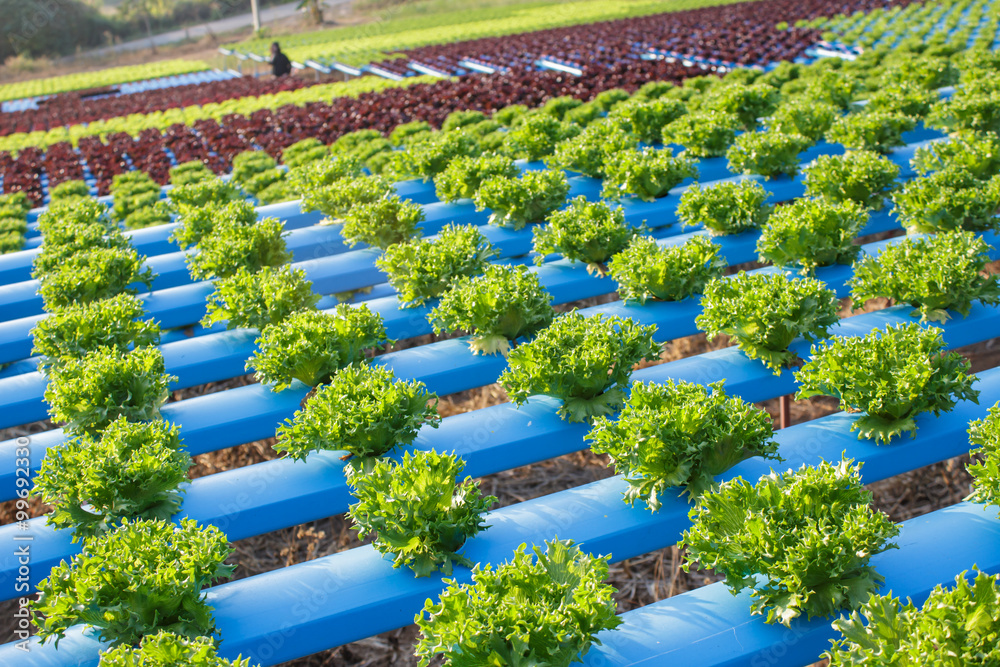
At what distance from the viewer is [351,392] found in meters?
3.96

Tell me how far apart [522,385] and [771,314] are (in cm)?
161

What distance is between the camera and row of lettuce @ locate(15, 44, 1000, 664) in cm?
301

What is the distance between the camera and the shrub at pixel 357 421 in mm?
3832

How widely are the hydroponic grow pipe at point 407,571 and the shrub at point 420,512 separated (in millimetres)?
90

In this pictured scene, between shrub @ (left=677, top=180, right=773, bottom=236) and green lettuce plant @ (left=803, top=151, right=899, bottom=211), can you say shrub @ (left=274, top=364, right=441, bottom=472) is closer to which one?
shrub @ (left=677, top=180, right=773, bottom=236)

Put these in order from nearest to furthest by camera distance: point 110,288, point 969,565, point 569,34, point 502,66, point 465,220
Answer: point 969,565, point 110,288, point 465,220, point 502,66, point 569,34

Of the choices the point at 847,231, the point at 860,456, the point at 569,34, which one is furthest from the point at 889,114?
the point at 569,34

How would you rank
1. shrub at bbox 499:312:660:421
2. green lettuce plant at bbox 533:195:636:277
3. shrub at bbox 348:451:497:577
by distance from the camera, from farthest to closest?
green lettuce plant at bbox 533:195:636:277
shrub at bbox 499:312:660:421
shrub at bbox 348:451:497:577

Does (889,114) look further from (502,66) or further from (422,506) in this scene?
(502,66)

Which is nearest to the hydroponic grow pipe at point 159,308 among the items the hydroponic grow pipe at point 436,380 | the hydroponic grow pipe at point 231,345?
the hydroponic grow pipe at point 231,345

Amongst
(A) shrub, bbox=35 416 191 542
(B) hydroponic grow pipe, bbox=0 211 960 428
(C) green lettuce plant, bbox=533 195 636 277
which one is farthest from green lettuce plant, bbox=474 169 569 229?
(A) shrub, bbox=35 416 191 542

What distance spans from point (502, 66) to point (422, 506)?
60.5ft

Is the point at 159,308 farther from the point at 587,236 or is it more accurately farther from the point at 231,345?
the point at 587,236

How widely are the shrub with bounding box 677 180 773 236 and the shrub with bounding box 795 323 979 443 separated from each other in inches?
93.9
